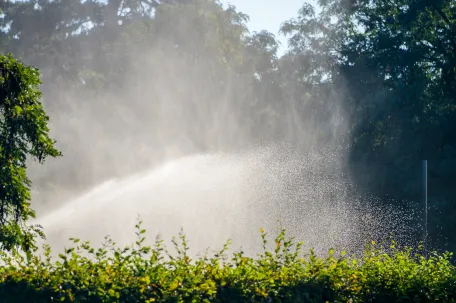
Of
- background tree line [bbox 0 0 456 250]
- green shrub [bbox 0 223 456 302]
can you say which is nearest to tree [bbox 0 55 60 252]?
green shrub [bbox 0 223 456 302]

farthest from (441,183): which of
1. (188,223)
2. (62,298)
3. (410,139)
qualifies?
(62,298)

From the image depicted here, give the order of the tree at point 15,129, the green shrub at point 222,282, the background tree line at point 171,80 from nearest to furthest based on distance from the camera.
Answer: the green shrub at point 222,282 < the tree at point 15,129 < the background tree line at point 171,80

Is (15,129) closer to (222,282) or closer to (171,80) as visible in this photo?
(222,282)

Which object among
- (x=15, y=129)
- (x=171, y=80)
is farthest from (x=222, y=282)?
(x=171, y=80)

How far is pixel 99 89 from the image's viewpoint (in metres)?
53.1

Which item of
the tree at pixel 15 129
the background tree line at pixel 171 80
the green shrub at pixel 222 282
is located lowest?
the green shrub at pixel 222 282

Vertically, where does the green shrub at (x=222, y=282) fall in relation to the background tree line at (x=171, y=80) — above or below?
below

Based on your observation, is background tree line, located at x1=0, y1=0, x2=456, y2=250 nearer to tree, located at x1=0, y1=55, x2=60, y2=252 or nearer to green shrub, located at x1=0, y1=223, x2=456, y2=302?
tree, located at x1=0, y1=55, x2=60, y2=252

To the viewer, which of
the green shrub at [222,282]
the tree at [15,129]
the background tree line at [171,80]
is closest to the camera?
the green shrub at [222,282]

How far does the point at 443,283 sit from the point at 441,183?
958 inches

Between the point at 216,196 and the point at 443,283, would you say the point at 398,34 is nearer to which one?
the point at 216,196

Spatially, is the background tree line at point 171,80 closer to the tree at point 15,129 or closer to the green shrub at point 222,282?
the tree at point 15,129

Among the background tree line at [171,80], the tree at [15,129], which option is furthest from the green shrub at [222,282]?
the background tree line at [171,80]

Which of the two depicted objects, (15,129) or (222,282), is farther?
(15,129)
